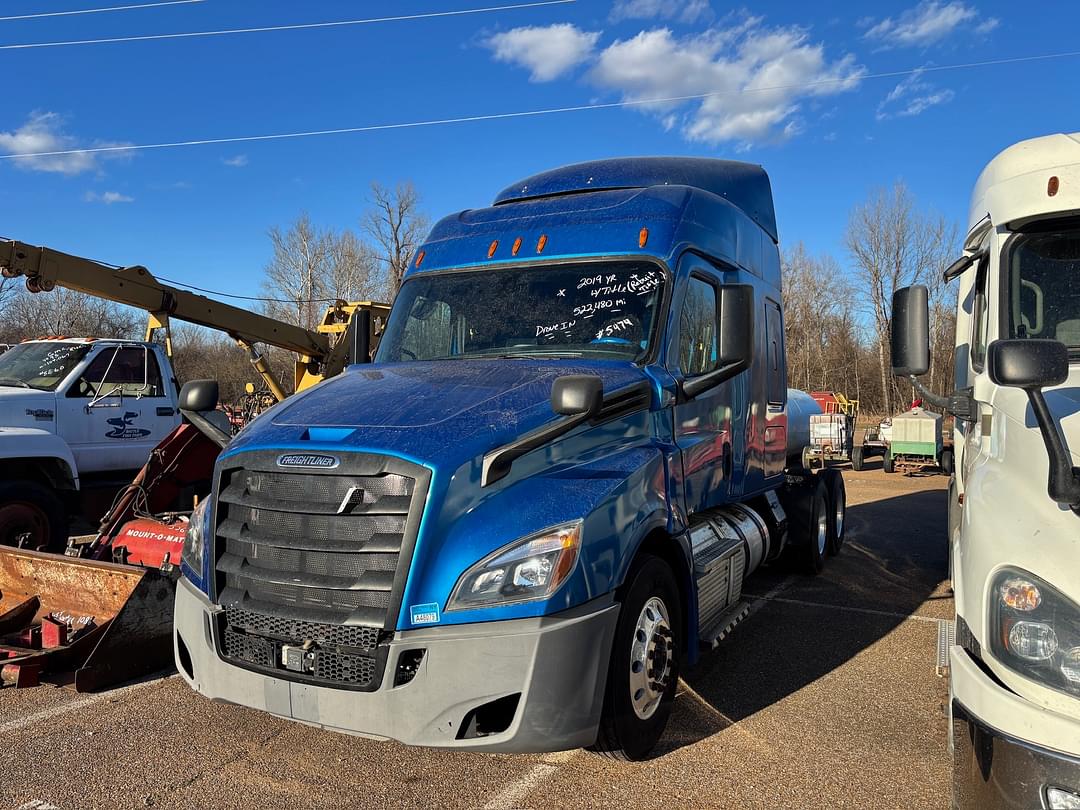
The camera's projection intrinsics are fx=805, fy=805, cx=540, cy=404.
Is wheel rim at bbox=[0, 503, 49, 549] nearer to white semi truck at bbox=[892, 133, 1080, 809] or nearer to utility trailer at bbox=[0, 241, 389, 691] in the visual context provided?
utility trailer at bbox=[0, 241, 389, 691]

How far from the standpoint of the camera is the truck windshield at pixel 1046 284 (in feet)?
12.5

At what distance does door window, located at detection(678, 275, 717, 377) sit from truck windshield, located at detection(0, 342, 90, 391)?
762 centimetres

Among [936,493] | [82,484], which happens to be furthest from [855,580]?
[936,493]

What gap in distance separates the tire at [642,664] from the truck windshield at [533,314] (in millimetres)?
1280

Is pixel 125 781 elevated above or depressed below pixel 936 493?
above

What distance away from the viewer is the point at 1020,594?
2490 millimetres

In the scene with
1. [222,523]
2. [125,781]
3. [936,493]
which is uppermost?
[222,523]

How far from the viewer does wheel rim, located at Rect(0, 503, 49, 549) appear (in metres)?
7.59

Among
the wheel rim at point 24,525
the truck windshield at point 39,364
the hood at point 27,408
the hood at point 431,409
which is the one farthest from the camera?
the truck windshield at point 39,364

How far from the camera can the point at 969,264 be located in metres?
4.69

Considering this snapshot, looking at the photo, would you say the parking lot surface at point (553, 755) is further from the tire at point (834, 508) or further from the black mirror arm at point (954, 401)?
the tire at point (834, 508)

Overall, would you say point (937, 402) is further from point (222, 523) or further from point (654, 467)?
point (222, 523)

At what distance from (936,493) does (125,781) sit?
15.9m

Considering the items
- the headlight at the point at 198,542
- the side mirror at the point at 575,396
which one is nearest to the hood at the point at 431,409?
the side mirror at the point at 575,396
